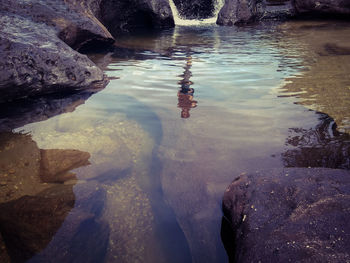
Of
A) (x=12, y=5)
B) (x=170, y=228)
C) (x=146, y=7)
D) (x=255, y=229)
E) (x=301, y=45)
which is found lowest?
(x=170, y=228)

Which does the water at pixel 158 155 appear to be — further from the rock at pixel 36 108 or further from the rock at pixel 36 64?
the rock at pixel 36 64

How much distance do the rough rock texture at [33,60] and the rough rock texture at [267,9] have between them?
10344 millimetres

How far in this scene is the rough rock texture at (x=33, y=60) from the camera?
3.46m

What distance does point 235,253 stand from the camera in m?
1.46

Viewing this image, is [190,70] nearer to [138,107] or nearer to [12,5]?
[138,107]

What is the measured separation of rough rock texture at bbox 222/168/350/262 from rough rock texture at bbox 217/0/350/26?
13.2 metres

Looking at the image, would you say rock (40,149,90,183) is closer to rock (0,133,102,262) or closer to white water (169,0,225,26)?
rock (0,133,102,262)

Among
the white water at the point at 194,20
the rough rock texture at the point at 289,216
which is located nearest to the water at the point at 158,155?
the rough rock texture at the point at 289,216

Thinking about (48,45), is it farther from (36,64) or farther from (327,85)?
(327,85)

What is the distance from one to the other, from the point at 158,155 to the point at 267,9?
1413cm

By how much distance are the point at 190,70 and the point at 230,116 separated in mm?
2258

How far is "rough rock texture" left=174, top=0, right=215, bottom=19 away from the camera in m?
16.2

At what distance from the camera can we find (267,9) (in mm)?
13828

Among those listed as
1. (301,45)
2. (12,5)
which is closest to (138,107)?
(12,5)
